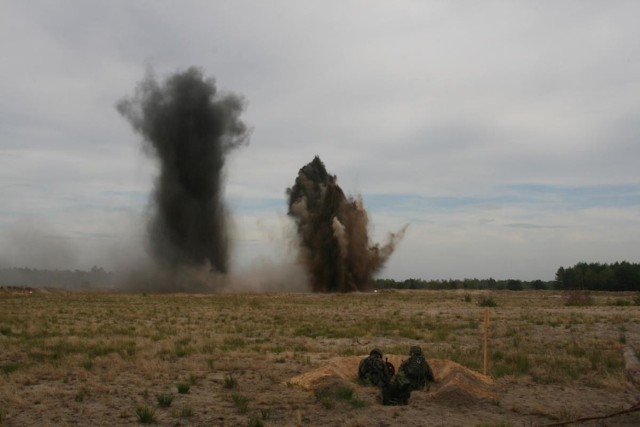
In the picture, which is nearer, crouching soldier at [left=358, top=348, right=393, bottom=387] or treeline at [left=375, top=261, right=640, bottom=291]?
crouching soldier at [left=358, top=348, right=393, bottom=387]

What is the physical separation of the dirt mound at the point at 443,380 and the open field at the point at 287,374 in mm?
40

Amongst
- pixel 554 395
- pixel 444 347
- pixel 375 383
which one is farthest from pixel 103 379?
pixel 444 347

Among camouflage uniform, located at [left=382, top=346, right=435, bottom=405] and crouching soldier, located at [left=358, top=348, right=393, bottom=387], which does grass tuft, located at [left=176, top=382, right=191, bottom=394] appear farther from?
camouflage uniform, located at [left=382, top=346, right=435, bottom=405]

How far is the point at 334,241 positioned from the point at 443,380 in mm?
64030

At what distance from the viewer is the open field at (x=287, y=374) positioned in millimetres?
11234

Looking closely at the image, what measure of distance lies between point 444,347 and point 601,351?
16.5 ft

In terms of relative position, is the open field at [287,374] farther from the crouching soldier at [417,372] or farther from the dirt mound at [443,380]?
the crouching soldier at [417,372]

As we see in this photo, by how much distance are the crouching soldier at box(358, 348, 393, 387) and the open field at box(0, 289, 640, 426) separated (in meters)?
0.36

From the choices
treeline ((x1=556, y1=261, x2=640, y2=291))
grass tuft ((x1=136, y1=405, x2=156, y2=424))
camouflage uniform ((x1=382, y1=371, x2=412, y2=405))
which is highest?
treeline ((x1=556, y1=261, x2=640, y2=291))

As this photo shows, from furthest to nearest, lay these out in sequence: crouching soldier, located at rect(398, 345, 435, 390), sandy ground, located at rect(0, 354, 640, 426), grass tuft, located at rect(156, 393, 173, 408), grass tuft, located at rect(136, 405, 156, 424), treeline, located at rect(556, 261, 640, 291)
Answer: treeline, located at rect(556, 261, 640, 291), crouching soldier, located at rect(398, 345, 435, 390), grass tuft, located at rect(156, 393, 173, 408), sandy ground, located at rect(0, 354, 640, 426), grass tuft, located at rect(136, 405, 156, 424)

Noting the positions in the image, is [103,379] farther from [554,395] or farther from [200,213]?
[200,213]

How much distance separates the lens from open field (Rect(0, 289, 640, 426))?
36.9ft

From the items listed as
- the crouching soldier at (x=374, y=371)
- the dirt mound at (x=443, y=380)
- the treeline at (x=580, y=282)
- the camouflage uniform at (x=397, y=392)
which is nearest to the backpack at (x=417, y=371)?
the dirt mound at (x=443, y=380)

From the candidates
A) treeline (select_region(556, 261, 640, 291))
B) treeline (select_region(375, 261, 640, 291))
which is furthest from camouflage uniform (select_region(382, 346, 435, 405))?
treeline (select_region(556, 261, 640, 291))
